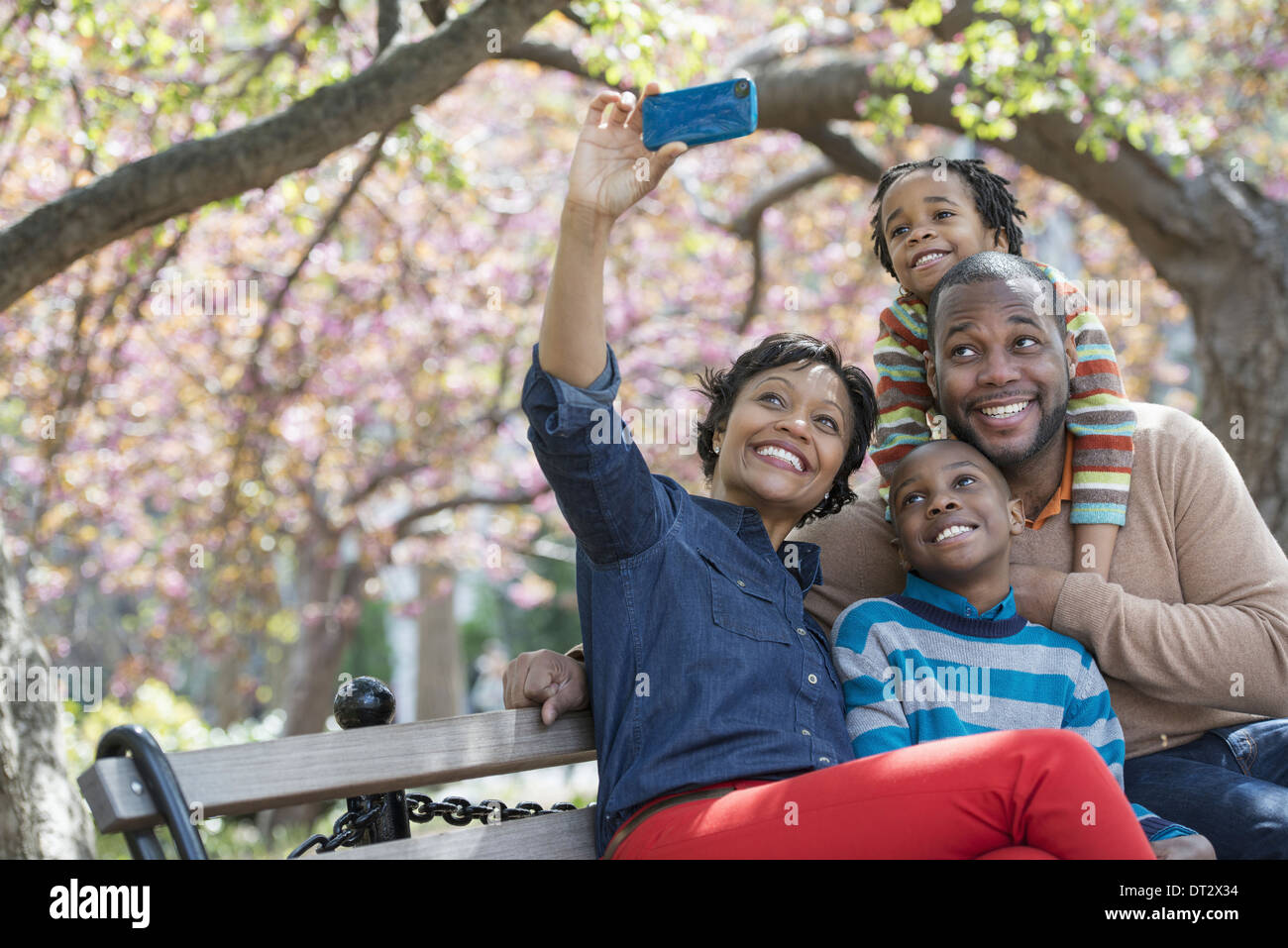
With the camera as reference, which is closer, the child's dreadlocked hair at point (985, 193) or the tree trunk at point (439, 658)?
the child's dreadlocked hair at point (985, 193)

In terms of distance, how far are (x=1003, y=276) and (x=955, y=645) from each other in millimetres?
747

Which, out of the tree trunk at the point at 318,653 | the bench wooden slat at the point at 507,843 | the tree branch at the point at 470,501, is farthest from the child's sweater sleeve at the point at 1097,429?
the tree trunk at the point at 318,653

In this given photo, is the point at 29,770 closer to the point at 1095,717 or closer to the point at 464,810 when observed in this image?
the point at 464,810

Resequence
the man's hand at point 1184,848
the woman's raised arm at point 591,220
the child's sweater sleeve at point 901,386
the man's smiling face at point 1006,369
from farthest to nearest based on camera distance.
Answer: the child's sweater sleeve at point 901,386, the man's smiling face at point 1006,369, the man's hand at point 1184,848, the woman's raised arm at point 591,220

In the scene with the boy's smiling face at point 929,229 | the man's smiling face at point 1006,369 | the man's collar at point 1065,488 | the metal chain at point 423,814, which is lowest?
the metal chain at point 423,814

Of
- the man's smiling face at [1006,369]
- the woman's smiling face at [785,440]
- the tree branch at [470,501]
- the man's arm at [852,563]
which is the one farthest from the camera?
the tree branch at [470,501]

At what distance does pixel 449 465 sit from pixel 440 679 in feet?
16.4

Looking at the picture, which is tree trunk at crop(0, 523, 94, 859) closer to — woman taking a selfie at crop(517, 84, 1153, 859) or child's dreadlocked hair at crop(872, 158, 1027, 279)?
woman taking a selfie at crop(517, 84, 1153, 859)

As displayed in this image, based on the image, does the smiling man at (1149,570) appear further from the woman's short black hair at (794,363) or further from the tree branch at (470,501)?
the tree branch at (470,501)

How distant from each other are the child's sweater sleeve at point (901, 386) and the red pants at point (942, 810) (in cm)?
102

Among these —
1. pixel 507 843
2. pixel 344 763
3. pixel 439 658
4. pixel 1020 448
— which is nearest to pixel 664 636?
pixel 507 843

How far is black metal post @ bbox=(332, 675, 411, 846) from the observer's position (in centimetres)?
204

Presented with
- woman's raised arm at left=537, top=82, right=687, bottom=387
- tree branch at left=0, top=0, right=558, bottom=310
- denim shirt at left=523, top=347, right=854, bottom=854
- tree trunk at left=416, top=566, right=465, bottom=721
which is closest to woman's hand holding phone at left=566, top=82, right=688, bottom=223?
woman's raised arm at left=537, top=82, right=687, bottom=387

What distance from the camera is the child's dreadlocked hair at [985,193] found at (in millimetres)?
2844
